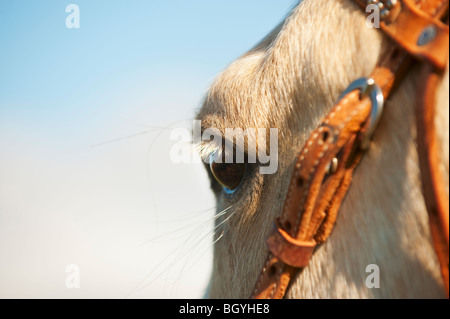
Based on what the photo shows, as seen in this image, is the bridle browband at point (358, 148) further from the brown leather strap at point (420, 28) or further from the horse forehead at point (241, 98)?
the horse forehead at point (241, 98)

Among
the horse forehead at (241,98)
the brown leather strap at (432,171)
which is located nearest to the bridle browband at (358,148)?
the brown leather strap at (432,171)

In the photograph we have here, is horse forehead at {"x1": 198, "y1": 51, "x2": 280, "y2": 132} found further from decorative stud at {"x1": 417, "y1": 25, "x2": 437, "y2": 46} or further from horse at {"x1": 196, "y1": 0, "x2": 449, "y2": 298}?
decorative stud at {"x1": 417, "y1": 25, "x2": 437, "y2": 46}

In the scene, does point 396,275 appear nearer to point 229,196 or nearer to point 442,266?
point 442,266

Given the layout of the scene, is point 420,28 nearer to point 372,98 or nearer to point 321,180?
point 372,98

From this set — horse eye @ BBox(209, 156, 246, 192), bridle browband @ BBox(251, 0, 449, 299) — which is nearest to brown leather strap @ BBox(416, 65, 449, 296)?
bridle browband @ BBox(251, 0, 449, 299)

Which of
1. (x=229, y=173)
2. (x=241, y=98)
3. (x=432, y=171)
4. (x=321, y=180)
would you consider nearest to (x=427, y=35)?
(x=432, y=171)

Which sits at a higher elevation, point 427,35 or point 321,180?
point 427,35
